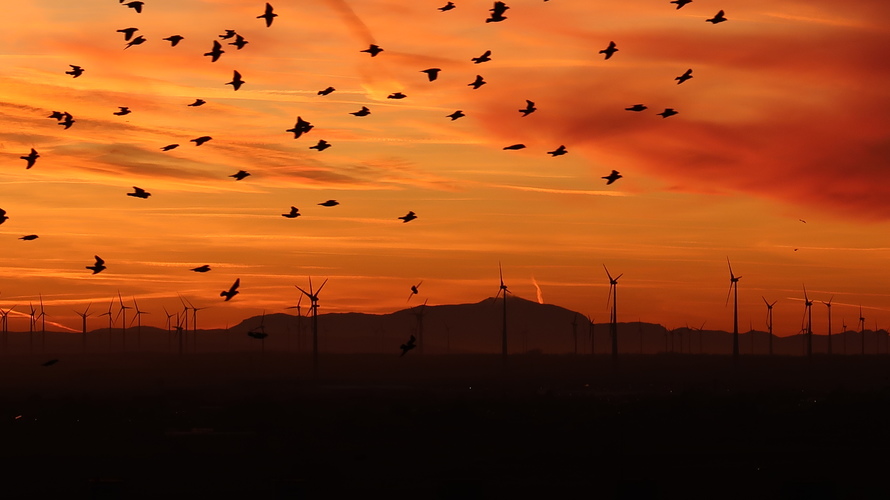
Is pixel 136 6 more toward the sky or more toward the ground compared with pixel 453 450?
more toward the sky

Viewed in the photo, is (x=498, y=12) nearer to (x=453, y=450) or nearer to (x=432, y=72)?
(x=432, y=72)

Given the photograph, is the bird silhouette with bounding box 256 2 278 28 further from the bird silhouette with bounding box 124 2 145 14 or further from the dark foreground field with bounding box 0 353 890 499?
the dark foreground field with bounding box 0 353 890 499

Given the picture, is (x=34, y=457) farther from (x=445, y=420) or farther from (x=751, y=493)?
(x=751, y=493)

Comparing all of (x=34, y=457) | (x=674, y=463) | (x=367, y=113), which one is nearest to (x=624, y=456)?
(x=674, y=463)

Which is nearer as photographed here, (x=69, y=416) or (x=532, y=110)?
(x=532, y=110)

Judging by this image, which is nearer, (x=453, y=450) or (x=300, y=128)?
(x=300, y=128)

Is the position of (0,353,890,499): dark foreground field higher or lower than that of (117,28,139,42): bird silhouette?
lower

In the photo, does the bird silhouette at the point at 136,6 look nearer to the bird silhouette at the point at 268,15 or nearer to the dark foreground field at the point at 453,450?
the bird silhouette at the point at 268,15

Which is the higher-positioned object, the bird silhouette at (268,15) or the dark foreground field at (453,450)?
the bird silhouette at (268,15)

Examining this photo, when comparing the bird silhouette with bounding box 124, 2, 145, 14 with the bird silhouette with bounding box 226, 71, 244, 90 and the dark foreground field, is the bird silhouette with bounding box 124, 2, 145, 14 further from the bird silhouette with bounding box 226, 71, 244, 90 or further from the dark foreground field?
the dark foreground field

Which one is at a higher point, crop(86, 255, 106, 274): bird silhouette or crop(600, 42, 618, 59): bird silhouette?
crop(600, 42, 618, 59): bird silhouette

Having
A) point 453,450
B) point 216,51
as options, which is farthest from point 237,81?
point 453,450
